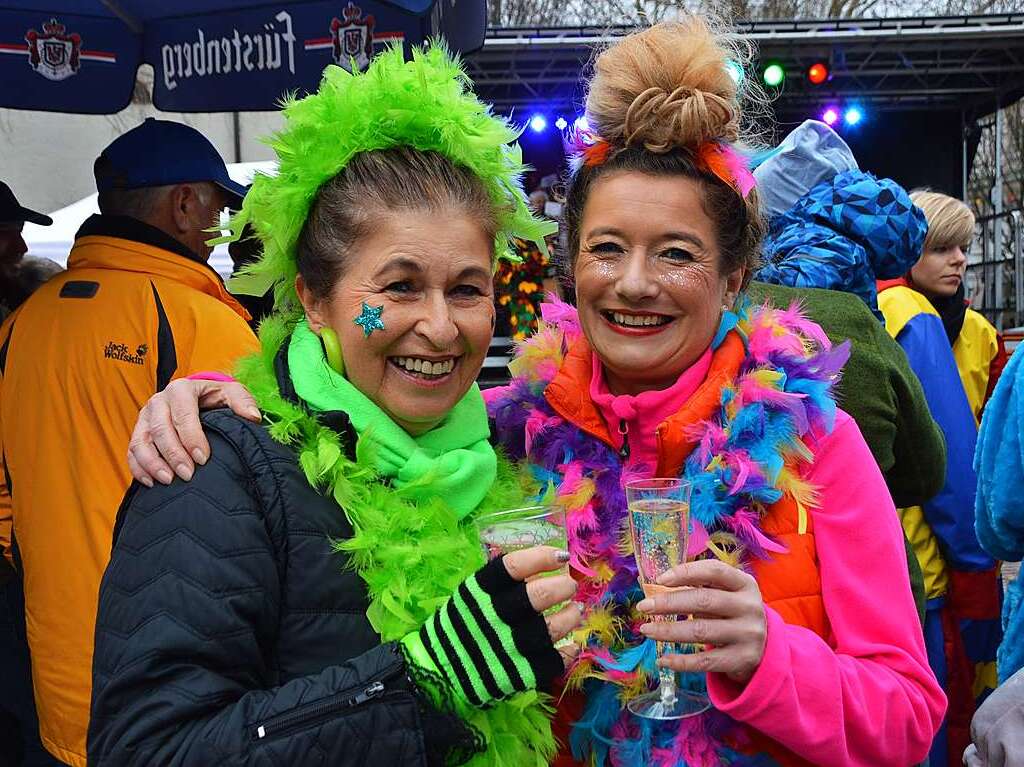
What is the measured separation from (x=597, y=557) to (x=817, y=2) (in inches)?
789

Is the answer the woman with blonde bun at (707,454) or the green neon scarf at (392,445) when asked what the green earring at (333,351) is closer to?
the green neon scarf at (392,445)

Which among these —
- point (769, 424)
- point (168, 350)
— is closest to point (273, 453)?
point (769, 424)

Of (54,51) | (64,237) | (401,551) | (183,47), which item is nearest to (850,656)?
(401,551)

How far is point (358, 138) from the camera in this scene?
168 centimetres

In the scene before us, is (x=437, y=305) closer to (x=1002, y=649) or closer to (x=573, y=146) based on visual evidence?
(x=573, y=146)

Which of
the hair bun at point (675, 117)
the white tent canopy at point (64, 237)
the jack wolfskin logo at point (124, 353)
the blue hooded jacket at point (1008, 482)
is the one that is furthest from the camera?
the white tent canopy at point (64, 237)

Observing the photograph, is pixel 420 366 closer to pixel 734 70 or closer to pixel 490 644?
pixel 490 644

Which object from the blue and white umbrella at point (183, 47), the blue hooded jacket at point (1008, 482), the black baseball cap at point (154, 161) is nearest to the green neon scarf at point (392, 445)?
the blue hooded jacket at point (1008, 482)

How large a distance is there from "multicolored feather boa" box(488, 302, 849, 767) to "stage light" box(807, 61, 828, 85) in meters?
9.66

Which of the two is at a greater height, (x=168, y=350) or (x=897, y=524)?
(x=168, y=350)

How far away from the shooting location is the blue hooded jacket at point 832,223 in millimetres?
2809

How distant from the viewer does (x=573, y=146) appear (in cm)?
203

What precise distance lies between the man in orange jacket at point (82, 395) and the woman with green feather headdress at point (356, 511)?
4.04 ft

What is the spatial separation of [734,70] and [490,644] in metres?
1.24
